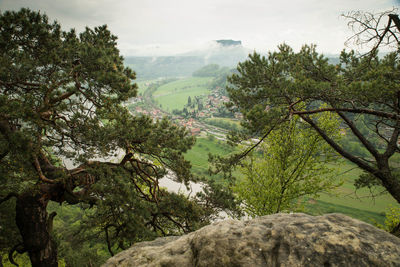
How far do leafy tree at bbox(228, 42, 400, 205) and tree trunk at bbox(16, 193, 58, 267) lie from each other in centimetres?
744

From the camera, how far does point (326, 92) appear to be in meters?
6.37

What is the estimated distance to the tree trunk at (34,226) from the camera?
619 centimetres

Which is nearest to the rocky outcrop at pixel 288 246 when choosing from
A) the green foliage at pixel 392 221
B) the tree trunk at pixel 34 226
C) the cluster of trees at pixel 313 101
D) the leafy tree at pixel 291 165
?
the cluster of trees at pixel 313 101

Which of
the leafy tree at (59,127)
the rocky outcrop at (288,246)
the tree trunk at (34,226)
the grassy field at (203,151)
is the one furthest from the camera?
the grassy field at (203,151)

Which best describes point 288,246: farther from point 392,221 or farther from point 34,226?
point 392,221

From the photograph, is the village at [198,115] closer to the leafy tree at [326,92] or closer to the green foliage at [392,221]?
the green foliage at [392,221]

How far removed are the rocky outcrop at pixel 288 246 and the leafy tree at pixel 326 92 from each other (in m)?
2.85

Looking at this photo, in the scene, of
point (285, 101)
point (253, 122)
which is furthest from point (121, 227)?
point (285, 101)

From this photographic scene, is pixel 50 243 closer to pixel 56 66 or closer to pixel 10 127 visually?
pixel 10 127

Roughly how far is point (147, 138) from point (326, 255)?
5.77 meters

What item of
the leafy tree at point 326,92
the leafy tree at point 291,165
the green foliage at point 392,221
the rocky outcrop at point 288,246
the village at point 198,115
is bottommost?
the village at point 198,115

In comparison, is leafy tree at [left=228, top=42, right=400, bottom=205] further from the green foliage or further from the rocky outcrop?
the green foliage

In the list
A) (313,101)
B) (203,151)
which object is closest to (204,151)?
→ (203,151)

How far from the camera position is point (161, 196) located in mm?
9359
